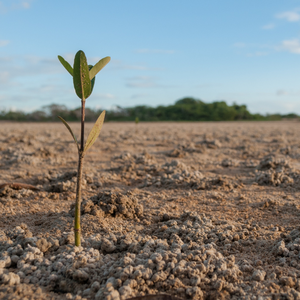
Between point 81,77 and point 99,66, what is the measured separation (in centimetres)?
17

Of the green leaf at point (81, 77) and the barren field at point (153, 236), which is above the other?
the green leaf at point (81, 77)

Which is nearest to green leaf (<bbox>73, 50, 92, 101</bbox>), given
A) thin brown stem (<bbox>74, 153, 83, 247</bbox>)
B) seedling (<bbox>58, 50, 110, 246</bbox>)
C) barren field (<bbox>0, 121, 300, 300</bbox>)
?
seedling (<bbox>58, 50, 110, 246</bbox>)

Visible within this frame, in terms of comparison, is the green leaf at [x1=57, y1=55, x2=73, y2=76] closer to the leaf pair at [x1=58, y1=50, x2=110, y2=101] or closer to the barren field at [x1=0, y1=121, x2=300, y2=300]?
the leaf pair at [x1=58, y1=50, x2=110, y2=101]

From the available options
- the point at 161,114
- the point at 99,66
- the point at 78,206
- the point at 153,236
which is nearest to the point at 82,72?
the point at 99,66

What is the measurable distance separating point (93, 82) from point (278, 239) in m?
1.64

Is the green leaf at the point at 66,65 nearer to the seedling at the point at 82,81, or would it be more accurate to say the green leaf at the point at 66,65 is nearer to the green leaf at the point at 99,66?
the seedling at the point at 82,81

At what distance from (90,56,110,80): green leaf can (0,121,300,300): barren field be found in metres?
1.05

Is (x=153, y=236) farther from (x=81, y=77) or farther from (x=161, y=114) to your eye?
(x=161, y=114)

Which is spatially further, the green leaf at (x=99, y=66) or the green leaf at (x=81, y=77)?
the green leaf at (x=99, y=66)

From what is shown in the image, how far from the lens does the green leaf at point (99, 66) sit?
185cm

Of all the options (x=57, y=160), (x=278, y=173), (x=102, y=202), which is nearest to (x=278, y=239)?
(x=102, y=202)

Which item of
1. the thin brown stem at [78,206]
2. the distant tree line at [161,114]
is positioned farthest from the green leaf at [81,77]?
the distant tree line at [161,114]

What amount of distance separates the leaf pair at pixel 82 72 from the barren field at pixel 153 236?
946 mm

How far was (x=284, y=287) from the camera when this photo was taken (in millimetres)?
1641
